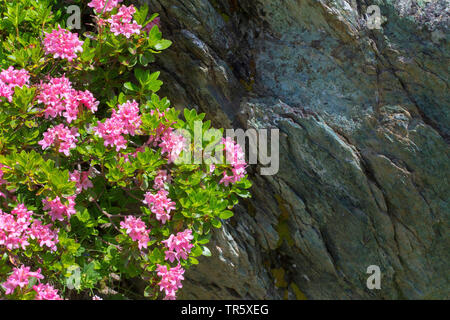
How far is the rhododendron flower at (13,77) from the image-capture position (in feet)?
11.0

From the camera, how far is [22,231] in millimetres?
3193

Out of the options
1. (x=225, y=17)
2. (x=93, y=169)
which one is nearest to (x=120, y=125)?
(x=93, y=169)

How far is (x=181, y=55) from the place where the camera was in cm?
405

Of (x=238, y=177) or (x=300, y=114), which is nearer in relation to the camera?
(x=238, y=177)

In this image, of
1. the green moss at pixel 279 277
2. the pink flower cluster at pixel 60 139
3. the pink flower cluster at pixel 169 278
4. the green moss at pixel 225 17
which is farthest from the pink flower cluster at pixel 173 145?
the green moss at pixel 279 277

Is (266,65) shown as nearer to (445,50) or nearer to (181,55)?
(181,55)

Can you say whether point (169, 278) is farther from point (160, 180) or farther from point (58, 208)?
point (58, 208)

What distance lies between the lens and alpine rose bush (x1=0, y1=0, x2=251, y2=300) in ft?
10.6

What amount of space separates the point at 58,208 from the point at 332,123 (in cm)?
212

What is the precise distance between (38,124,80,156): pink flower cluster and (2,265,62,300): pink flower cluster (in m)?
0.79

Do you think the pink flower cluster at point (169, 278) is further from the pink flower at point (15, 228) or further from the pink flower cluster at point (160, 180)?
the pink flower at point (15, 228)

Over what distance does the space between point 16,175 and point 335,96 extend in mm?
2398

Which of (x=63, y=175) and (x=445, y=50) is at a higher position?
(x=445, y=50)
